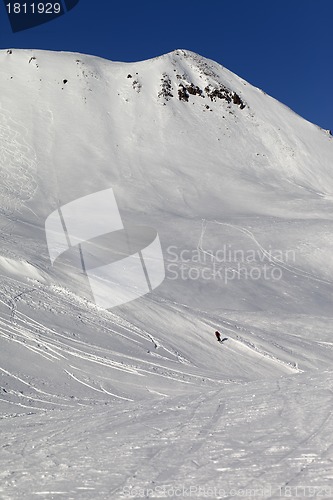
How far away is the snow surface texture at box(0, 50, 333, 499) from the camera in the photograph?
23.4 feet

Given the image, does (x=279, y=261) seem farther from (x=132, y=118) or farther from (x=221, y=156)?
(x=132, y=118)

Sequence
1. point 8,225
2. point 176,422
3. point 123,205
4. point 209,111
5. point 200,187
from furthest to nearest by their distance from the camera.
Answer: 1. point 209,111
2. point 200,187
3. point 123,205
4. point 8,225
5. point 176,422

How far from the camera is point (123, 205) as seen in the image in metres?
61.5

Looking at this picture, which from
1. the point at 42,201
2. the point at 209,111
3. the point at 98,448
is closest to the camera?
the point at 98,448

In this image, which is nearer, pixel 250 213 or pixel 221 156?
pixel 250 213

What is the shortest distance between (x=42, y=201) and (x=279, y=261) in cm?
2627

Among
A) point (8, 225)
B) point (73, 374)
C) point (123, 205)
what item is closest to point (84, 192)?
point (123, 205)

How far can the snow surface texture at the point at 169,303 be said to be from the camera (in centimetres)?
714

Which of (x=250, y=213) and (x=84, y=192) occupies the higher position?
(x=84, y=192)

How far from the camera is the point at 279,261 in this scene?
45.0m

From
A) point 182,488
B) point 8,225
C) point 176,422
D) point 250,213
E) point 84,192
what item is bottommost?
point 250,213

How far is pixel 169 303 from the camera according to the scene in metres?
27.6

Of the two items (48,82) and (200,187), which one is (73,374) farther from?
(48,82)

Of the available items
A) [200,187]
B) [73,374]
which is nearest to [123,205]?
[200,187]
